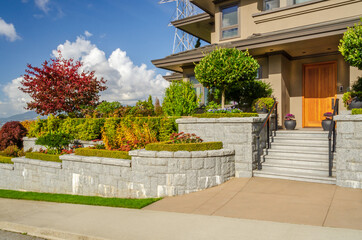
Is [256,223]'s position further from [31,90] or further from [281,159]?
[31,90]

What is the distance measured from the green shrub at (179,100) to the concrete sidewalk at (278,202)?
5.41 metres

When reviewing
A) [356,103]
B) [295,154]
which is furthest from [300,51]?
[295,154]

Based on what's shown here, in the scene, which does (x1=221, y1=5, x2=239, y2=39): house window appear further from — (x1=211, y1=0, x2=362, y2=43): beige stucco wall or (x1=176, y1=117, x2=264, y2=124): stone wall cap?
(x1=176, y1=117, x2=264, y2=124): stone wall cap

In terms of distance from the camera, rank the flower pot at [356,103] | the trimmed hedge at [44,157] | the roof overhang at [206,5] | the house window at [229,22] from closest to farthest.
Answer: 1. the flower pot at [356,103]
2. the trimmed hedge at [44,157]
3. the house window at [229,22]
4. the roof overhang at [206,5]

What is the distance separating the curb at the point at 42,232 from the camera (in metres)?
4.68

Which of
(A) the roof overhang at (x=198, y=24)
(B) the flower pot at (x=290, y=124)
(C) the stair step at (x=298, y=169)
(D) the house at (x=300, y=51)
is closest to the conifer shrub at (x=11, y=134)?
(D) the house at (x=300, y=51)

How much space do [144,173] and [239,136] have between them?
115 inches

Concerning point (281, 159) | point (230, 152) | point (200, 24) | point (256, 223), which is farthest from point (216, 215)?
point (200, 24)

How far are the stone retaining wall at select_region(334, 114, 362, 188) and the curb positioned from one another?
5668 mm

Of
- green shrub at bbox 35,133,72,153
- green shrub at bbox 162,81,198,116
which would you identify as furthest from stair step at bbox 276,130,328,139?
green shrub at bbox 35,133,72,153

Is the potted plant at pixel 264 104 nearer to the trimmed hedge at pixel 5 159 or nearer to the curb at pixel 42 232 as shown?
the curb at pixel 42 232

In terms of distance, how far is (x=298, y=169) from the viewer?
760cm

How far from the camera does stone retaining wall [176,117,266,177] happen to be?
7.79 m

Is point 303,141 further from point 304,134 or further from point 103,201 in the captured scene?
point 103,201
